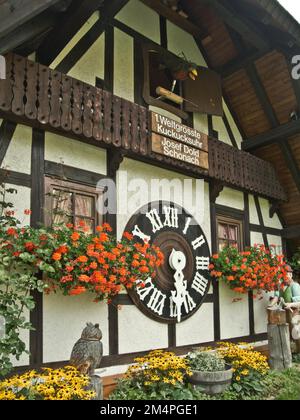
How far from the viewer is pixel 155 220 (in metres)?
5.85

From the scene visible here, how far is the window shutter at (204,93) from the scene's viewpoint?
6.89 m

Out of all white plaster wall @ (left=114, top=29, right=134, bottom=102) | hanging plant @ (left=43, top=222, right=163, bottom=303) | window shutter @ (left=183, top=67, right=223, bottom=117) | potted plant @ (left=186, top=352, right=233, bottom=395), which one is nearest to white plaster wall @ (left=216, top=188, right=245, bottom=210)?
window shutter @ (left=183, top=67, right=223, bottom=117)

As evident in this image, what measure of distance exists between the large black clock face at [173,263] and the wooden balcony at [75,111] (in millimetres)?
742

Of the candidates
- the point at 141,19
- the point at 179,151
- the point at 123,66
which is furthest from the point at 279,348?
the point at 141,19

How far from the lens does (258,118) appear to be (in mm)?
7969

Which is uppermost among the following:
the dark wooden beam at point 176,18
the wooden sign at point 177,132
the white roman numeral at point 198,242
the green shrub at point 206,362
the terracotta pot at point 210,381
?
the dark wooden beam at point 176,18

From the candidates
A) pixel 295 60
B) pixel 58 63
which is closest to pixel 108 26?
pixel 58 63

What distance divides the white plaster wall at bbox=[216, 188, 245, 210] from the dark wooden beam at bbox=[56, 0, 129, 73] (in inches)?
125

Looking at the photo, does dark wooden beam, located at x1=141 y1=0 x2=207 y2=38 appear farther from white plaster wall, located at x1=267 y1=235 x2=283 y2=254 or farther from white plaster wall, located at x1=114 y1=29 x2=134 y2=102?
white plaster wall, located at x1=267 y1=235 x2=283 y2=254

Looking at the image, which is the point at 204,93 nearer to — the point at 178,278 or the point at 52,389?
the point at 178,278

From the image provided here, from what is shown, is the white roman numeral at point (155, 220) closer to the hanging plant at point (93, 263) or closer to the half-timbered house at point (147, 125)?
the half-timbered house at point (147, 125)

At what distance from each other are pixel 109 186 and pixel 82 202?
0.44m

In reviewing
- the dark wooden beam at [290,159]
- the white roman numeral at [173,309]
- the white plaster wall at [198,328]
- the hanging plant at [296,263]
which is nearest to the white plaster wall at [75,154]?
the white roman numeral at [173,309]
